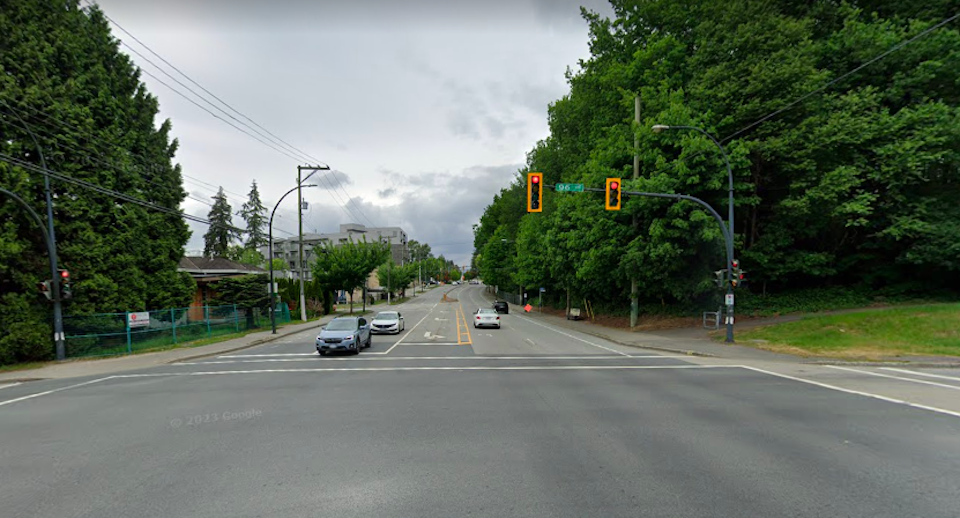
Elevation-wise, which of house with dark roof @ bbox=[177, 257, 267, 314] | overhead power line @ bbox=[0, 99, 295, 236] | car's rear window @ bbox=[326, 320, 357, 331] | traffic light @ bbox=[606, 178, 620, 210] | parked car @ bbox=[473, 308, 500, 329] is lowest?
parked car @ bbox=[473, 308, 500, 329]

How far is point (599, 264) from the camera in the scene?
80.3ft

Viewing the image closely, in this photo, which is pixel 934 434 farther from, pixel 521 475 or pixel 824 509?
pixel 521 475

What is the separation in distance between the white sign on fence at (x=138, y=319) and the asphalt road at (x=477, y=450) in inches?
340

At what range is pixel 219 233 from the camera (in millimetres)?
66438

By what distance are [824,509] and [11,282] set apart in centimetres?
2414

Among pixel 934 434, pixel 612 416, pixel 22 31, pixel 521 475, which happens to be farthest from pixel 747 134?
pixel 22 31

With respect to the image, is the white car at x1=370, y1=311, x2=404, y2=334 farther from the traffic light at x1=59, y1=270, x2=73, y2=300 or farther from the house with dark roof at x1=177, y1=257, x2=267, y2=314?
the traffic light at x1=59, y1=270, x2=73, y2=300

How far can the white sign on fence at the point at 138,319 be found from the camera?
1791cm

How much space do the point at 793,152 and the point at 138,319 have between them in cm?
3153

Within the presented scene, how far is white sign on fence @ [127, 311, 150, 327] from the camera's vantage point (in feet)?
58.8

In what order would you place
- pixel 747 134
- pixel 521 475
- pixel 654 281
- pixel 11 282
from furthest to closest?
pixel 654 281
pixel 747 134
pixel 11 282
pixel 521 475

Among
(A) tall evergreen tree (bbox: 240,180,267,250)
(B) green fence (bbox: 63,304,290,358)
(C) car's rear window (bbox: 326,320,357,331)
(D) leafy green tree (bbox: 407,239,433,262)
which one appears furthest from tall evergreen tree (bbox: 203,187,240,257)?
(D) leafy green tree (bbox: 407,239,433,262)

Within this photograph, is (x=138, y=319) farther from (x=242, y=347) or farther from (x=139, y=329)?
(x=242, y=347)

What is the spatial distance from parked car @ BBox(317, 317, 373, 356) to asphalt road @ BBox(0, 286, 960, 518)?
507 centimetres
